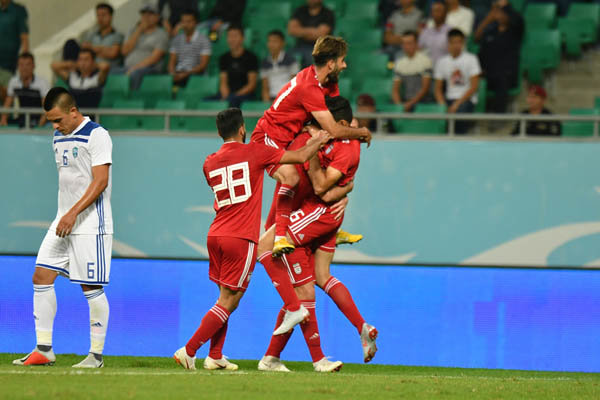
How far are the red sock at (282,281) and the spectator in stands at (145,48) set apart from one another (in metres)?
5.41

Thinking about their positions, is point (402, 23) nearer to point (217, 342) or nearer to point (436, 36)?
point (436, 36)

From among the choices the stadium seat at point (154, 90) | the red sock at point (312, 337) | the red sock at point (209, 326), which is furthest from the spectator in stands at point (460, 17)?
the red sock at point (209, 326)

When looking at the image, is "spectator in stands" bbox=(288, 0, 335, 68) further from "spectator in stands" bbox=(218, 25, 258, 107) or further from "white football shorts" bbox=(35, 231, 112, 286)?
"white football shorts" bbox=(35, 231, 112, 286)

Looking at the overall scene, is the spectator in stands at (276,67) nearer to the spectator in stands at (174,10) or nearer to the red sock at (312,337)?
the spectator in stands at (174,10)

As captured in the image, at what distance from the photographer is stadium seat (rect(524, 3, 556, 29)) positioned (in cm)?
1255

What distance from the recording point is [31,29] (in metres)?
13.4

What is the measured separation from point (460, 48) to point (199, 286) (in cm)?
419

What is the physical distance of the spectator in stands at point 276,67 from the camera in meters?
11.2

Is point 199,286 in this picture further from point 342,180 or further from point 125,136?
point 342,180

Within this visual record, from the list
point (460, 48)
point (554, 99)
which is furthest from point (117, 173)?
point (554, 99)

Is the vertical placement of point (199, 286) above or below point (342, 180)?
below

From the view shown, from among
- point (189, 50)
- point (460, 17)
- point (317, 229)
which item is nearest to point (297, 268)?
point (317, 229)

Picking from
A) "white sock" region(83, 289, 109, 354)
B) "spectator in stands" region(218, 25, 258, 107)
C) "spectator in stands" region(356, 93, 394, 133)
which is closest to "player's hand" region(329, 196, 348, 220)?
"white sock" region(83, 289, 109, 354)

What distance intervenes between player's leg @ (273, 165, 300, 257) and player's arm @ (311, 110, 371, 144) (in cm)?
42
